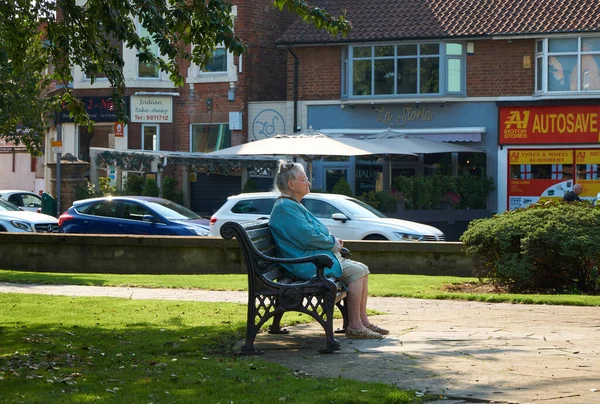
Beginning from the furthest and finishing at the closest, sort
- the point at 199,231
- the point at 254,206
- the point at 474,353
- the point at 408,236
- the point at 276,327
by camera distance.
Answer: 1. the point at 199,231
2. the point at 254,206
3. the point at 408,236
4. the point at 276,327
5. the point at 474,353

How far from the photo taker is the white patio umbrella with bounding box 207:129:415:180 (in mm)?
26125

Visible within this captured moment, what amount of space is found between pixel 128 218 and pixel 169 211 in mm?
900

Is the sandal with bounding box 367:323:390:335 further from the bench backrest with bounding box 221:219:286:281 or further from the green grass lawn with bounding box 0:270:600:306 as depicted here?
the green grass lawn with bounding box 0:270:600:306

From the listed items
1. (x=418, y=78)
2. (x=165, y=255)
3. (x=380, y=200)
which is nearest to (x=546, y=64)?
(x=418, y=78)

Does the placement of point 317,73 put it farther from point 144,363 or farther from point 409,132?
point 144,363

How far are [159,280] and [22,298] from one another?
122 inches

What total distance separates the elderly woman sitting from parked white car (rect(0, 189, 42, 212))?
2674 centimetres

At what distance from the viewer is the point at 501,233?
1288 cm

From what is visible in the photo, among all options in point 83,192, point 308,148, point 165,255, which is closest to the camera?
point 165,255

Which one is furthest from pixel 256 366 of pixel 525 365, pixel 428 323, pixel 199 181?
pixel 199 181

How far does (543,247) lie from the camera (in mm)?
12531

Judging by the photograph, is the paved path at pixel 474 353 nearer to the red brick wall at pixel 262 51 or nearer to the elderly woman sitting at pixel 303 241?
the elderly woman sitting at pixel 303 241

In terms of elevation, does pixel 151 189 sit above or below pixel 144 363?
above

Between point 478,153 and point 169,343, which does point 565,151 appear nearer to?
point 478,153
